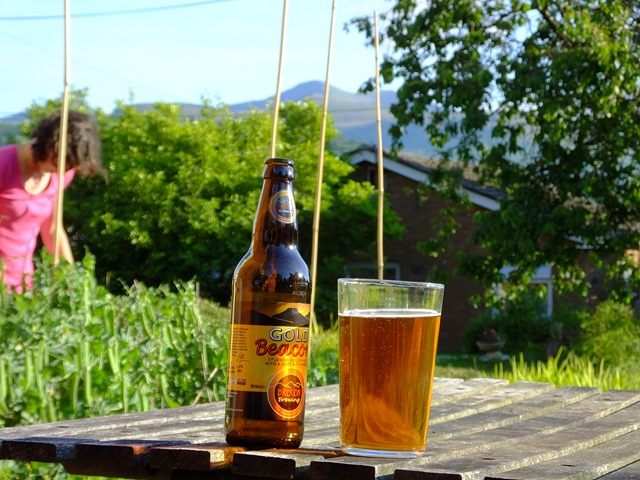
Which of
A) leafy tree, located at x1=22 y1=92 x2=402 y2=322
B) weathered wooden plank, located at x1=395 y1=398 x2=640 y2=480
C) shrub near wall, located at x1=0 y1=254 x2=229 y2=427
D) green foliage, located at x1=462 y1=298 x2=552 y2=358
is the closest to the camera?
weathered wooden plank, located at x1=395 y1=398 x2=640 y2=480

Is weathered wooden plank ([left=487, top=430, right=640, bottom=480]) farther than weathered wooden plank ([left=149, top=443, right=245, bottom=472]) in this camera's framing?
No

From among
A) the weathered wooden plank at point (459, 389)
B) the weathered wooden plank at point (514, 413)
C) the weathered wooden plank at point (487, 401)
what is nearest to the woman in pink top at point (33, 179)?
the weathered wooden plank at point (459, 389)

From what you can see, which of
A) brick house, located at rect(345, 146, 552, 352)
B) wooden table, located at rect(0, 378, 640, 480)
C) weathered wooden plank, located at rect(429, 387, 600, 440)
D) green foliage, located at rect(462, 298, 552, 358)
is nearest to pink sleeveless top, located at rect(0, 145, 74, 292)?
wooden table, located at rect(0, 378, 640, 480)

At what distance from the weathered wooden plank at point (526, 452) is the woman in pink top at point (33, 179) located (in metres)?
2.85

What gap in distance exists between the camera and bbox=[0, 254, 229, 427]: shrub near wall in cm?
361

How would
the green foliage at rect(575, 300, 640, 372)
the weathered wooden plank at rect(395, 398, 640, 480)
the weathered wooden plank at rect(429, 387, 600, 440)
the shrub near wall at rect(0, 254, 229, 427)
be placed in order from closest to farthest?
the weathered wooden plank at rect(395, 398, 640, 480)
the weathered wooden plank at rect(429, 387, 600, 440)
the shrub near wall at rect(0, 254, 229, 427)
the green foliage at rect(575, 300, 640, 372)

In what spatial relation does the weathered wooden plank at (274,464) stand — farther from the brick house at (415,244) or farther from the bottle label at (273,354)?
the brick house at (415,244)

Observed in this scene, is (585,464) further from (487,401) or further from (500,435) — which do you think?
(487,401)

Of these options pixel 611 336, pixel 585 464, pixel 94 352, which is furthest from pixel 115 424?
pixel 611 336

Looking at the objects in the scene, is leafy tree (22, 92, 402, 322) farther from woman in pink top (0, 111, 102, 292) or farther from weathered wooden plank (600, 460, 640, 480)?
weathered wooden plank (600, 460, 640, 480)

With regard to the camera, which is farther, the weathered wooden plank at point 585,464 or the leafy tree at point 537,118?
the leafy tree at point 537,118

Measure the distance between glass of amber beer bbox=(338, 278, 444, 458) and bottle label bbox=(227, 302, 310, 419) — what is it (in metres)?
0.10

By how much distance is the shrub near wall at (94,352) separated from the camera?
361 centimetres

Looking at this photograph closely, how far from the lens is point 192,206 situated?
23656 mm
